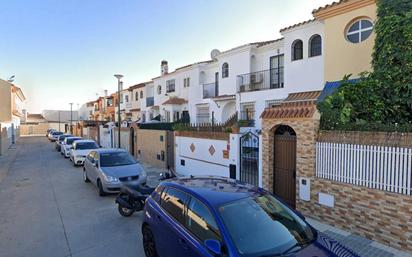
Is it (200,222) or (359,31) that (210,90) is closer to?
(359,31)

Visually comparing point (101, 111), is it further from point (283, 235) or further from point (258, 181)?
point (283, 235)

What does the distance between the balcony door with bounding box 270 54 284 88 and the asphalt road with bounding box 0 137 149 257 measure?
1131 centimetres

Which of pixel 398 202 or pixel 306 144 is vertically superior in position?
pixel 306 144

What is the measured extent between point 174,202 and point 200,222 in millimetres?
834

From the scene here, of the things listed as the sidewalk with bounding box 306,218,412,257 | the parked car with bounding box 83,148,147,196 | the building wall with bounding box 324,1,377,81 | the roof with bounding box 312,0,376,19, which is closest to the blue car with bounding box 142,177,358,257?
the sidewalk with bounding box 306,218,412,257

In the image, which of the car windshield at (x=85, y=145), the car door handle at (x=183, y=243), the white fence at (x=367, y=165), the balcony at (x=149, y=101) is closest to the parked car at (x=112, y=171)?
the car door handle at (x=183, y=243)

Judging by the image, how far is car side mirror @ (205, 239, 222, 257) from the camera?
321cm

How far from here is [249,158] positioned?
8836 millimetres

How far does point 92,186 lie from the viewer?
11.1 metres

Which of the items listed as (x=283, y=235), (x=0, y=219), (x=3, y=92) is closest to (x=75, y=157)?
(x=0, y=219)

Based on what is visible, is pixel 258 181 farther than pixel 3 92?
No

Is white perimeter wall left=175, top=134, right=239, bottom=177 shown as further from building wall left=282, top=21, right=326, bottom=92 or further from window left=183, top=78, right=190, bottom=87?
window left=183, top=78, right=190, bottom=87

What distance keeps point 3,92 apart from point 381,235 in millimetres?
36391

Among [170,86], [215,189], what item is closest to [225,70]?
[170,86]
